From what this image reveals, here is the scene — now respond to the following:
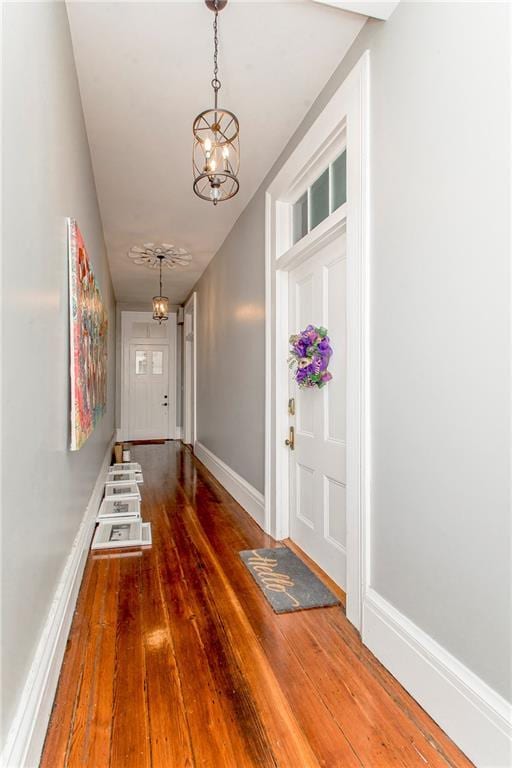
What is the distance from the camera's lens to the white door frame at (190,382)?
7016 mm

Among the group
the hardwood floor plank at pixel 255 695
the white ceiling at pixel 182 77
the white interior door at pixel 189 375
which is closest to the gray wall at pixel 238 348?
the white ceiling at pixel 182 77

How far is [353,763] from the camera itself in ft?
4.34

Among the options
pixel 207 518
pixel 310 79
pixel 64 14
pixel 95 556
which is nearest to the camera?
pixel 64 14

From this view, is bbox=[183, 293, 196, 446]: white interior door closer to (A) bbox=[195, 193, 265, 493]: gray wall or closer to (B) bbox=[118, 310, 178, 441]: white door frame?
(B) bbox=[118, 310, 178, 441]: white door frame

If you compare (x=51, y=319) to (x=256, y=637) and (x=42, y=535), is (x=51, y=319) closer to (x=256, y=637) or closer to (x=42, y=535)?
(x=42, y=535)

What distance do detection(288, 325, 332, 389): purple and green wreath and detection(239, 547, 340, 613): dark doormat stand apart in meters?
1.15

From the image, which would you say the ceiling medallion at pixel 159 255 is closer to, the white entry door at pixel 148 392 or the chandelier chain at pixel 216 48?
the chandelier chain at pixel 216 48

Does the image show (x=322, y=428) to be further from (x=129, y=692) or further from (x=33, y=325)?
(x=33, y=325)

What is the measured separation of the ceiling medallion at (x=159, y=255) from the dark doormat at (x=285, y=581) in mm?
3792

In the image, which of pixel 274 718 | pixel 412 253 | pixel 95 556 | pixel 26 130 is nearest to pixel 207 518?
pixel 95 556

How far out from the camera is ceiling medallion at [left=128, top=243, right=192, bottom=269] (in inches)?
207

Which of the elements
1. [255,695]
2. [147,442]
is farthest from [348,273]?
[147,442]

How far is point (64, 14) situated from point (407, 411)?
232 cm

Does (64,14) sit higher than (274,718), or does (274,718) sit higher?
(64,14)
